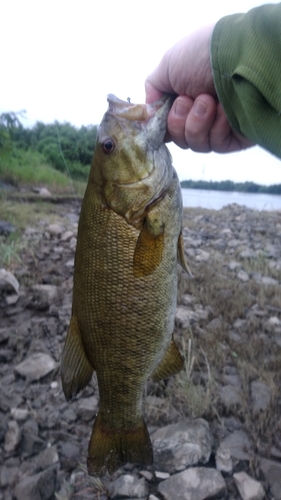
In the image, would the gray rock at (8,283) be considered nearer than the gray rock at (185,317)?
No

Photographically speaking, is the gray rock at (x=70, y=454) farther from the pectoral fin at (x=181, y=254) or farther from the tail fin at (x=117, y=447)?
the pectoral fin at (x=181, y=254)

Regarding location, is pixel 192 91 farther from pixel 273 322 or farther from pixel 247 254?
pixel 247 254

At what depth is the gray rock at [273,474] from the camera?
2.71 m

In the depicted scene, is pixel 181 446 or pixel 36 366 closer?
pixel 181 446

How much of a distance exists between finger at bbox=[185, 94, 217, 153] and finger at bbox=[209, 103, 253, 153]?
4 cm

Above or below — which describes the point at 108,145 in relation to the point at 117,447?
above

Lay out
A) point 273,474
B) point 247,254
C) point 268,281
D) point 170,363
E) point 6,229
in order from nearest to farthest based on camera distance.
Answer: point 170,363
point 273,474
point 268,281
point 6,229
point 247,254

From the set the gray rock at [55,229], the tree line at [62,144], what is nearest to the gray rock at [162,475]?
the gray rock at [55,229]

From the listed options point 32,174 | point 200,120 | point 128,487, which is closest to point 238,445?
point 128,487

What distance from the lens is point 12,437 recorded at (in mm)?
3072

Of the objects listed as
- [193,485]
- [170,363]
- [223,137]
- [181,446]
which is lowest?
[193,485]

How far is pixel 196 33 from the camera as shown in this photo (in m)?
2.15

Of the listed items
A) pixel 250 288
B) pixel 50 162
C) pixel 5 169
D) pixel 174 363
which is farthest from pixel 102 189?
pixel 50 162

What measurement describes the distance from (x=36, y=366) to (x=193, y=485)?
1655mm
